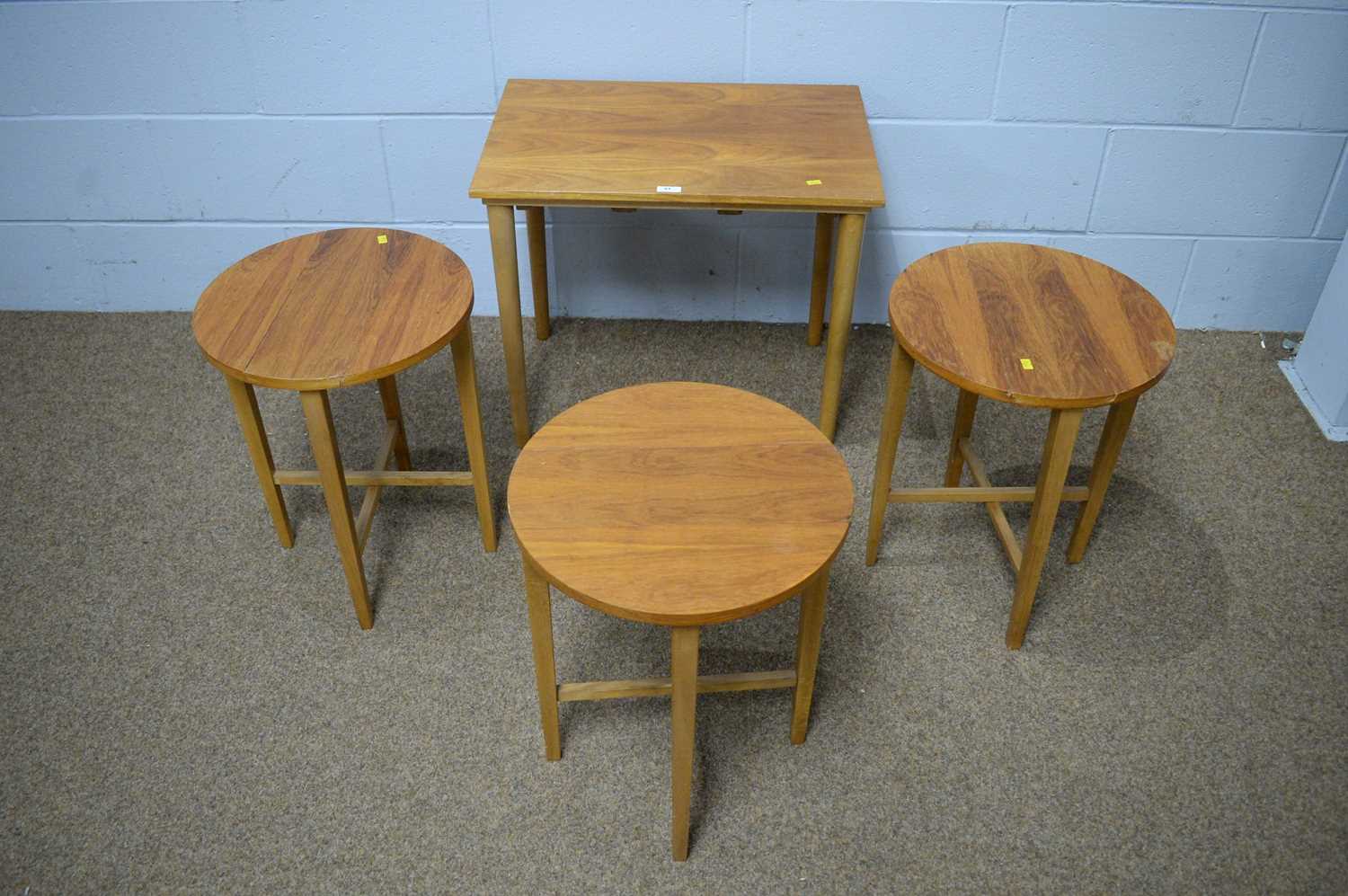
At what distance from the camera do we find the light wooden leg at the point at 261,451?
2316 millimetres

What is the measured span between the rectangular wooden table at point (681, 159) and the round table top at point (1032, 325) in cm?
27

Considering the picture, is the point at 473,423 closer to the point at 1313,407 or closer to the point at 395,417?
the point at 395,417

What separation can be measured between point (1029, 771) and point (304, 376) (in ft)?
5.17

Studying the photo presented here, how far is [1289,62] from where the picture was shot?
2.86 m

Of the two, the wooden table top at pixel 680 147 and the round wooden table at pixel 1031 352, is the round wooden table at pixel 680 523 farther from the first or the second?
the wooden table top at pixel 680 147

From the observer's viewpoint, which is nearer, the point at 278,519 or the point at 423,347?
the point at 423,347

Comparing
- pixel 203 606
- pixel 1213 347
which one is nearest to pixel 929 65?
pixel 1213 347

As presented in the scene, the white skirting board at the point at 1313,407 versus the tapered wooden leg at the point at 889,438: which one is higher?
the tapered wooden leg at the point at 889,438

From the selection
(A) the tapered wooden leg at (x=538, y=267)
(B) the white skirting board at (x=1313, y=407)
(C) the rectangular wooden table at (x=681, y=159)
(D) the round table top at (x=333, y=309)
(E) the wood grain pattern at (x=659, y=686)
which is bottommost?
(B) the white skirting board at (x=1313, y=407)

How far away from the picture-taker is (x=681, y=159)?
253cm

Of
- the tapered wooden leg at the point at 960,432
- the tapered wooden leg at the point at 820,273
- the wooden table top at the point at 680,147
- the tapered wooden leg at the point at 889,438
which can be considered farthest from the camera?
the tapered wooden leg at the point at 820,273

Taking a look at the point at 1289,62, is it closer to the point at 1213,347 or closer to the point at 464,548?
the point at 1213,347

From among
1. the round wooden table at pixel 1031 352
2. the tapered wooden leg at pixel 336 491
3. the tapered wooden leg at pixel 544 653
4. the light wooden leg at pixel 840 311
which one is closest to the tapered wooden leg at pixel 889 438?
the round wooden table at pixel 1031 352

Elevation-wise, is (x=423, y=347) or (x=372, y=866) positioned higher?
(x=423, y=347)
